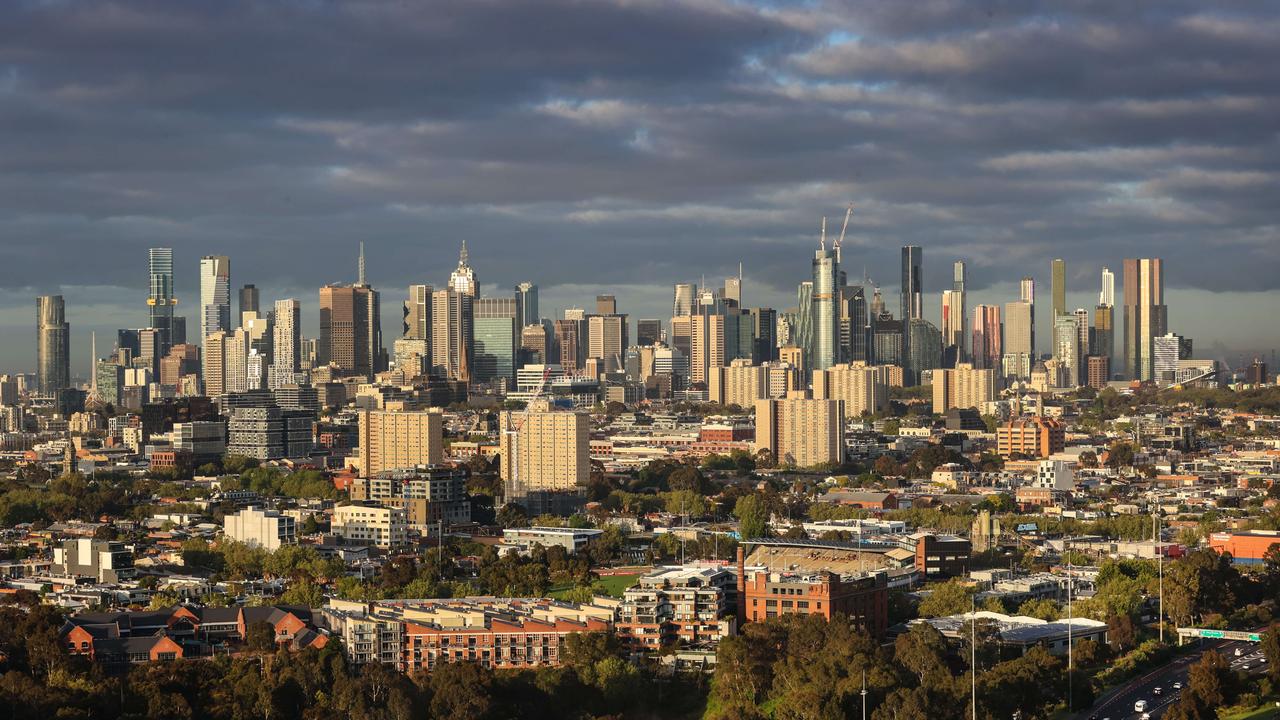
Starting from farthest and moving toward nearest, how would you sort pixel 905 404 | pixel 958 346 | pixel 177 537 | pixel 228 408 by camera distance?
pixel 958 346 → pixel 905 404 → pixel 228 408 → pixel 177 537

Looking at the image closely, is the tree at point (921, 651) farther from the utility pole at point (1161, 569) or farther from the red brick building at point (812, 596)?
the utility pole at point (1161, 569)

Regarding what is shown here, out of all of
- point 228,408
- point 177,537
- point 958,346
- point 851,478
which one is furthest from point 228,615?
point 958,346

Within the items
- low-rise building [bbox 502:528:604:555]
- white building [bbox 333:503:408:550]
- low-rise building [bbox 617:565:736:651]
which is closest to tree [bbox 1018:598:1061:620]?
low-rise building [bbox 617:565:736:651]

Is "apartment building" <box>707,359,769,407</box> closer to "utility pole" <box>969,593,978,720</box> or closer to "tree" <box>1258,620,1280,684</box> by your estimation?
"utility pole" <box>969,593,978,720</box>

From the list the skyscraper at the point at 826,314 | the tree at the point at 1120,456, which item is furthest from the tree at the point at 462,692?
the skyscraper at the point at 826,314

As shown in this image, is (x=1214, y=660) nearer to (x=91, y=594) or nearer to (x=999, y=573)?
(x=999, y=573)

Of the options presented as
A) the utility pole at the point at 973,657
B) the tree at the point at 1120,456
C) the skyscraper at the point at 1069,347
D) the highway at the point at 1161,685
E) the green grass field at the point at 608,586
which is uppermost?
the skyscraper at the point at 1069,347
